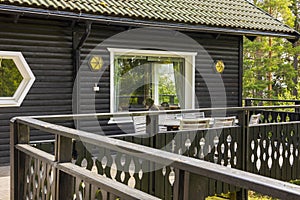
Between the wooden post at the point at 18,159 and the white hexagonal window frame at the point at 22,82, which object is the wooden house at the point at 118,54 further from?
the wooden post at the point at 18,159

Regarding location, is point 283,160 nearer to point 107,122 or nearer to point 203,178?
point 107,122

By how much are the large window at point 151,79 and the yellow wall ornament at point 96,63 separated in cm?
28

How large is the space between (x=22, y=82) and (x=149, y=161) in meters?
3.61

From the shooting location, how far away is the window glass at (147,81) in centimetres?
808

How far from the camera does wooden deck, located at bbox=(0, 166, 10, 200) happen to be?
14.8ft

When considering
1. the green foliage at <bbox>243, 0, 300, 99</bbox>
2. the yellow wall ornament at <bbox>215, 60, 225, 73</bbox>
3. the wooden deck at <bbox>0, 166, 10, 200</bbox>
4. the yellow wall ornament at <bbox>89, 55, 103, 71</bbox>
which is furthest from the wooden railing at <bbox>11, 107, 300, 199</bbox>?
the green foliage at <bbox>243, 0, 300, 99</bbox>

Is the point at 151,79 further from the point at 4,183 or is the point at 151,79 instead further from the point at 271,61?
the point at 271,61

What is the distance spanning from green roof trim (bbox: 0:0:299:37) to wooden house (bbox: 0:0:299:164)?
0.02 metres

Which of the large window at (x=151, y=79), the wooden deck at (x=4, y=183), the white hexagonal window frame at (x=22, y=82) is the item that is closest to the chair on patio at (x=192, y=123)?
the large window at (x=151, y=79)

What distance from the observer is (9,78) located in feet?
22.2

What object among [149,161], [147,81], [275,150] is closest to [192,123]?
[275,150]

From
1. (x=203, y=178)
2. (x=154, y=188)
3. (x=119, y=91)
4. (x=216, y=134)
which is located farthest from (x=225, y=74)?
(x=203, y=178)

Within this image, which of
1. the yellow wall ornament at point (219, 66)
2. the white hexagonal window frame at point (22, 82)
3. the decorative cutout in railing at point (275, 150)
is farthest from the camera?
the yellow wall ornament at point (219, 66)

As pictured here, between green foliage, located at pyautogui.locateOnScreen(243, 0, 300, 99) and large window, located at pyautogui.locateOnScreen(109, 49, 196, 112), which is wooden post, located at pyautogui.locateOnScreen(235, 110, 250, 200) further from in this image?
green foliage, located at pyautogui.locateOnScreen(243, 0, 300, 99)
